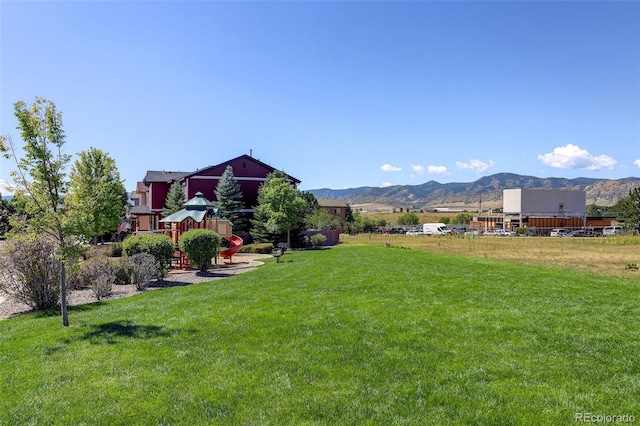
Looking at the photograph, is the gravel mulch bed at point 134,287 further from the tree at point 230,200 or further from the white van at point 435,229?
the white van at point 435,229

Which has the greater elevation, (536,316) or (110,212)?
(110,212)

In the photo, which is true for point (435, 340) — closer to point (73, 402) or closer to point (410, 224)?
point (73, 402)

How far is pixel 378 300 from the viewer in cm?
1021

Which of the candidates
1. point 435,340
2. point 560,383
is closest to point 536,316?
point 435,340

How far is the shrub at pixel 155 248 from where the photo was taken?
1733cm

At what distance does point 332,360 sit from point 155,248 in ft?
42.9

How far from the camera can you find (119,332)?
815 cm

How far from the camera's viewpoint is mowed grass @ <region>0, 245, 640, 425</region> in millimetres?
4945

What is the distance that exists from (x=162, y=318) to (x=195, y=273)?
1025 centimetres

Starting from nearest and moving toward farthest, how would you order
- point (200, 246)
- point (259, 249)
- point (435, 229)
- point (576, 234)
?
point (200, 246), point (259, 249), point (576, 234), point (435, 229)

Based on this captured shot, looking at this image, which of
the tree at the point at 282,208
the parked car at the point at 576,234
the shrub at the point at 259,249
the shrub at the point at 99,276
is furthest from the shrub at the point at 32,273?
the parked car at the point at 576,234

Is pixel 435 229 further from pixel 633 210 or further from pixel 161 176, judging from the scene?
pixel 161 176

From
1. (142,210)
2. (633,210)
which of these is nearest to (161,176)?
(142,210)

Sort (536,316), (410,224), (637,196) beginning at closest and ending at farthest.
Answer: (536,316) → (637,196) → (410,224)
